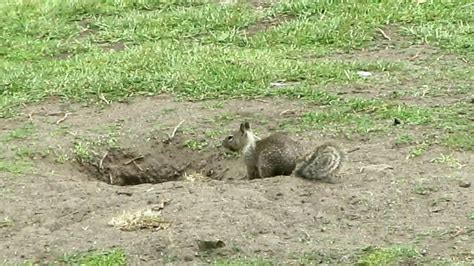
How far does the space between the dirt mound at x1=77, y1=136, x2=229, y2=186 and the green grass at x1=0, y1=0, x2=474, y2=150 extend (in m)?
0.80

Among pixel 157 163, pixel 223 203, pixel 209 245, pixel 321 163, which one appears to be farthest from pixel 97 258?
pixel 157 163

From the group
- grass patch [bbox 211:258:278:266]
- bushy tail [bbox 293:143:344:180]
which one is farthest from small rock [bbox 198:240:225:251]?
bushy tail [bbox 293:143:344:180]

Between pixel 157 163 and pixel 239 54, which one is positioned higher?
pixel 239 54

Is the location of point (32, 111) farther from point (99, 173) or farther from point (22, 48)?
point (22, 48)

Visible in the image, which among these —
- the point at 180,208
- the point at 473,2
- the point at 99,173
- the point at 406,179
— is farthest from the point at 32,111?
the point at 473,2

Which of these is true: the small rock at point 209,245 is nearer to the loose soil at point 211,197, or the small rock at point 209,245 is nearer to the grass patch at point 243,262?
the loose soil at point 211,197

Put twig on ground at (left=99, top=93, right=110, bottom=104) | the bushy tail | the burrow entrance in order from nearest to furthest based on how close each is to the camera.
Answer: the bushy tail < the burrow entrance < twig on ground at (left=99, top=93, right=110, bottom=104)

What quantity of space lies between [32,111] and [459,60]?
4.07 m

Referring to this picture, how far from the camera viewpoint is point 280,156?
737cm

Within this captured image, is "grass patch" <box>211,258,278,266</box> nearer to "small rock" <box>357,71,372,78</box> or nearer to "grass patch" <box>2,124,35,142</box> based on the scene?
"grass patch" <box>2,124,35,142</box>

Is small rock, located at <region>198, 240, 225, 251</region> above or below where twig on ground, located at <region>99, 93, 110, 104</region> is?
above

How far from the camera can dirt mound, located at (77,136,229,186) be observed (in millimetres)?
8031

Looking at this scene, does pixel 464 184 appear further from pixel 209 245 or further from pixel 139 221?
pixel 139 221

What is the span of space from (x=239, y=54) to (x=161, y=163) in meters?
2.51
